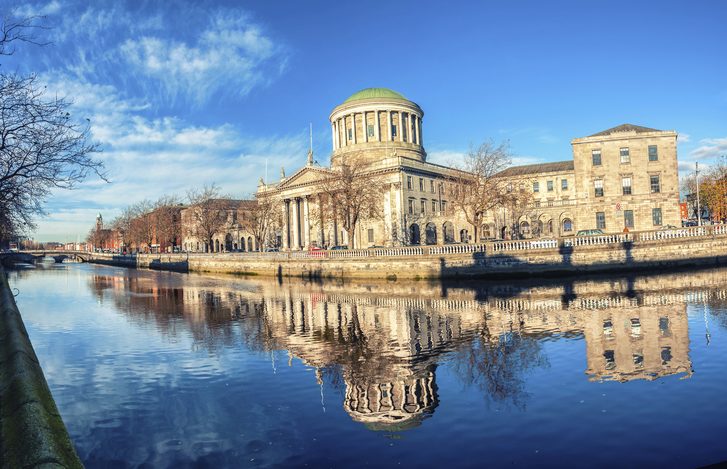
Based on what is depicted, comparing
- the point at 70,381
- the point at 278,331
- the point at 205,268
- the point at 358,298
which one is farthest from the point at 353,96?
the point at 70,381

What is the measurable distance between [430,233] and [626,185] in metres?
30.1

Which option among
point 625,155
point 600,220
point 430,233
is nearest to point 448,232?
point 430,233

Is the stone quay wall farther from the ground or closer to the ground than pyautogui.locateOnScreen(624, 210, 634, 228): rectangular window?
closer to the ground

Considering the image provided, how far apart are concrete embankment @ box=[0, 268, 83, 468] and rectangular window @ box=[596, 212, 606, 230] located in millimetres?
60270

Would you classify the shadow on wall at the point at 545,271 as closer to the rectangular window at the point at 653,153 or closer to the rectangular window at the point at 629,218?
the rectangular window at the point at 629,218

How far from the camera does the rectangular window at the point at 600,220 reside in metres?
58.6

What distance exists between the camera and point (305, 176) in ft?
289

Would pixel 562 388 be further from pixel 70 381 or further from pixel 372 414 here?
pixel 70 381

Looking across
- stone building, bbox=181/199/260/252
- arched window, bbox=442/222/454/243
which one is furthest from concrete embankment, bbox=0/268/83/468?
stone building, bbox=181/199/260/252

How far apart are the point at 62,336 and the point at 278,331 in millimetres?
8541

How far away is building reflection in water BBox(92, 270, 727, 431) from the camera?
1201cm

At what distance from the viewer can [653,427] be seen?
8.74 m

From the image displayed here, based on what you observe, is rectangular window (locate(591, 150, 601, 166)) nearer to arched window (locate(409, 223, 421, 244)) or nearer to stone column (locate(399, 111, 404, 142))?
arched window (locate(409, 223, 421, 244))

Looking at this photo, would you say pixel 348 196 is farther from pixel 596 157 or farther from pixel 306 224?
pixel 306 224
